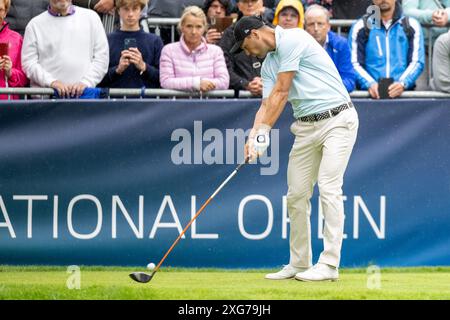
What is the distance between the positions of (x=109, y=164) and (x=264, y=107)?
86.8 inches

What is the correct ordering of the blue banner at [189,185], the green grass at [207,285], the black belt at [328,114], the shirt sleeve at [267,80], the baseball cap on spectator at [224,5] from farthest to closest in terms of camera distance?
the baseball cap on spectator at [224,5]
the blue banner at [189,185]
the shirt sleeve at [267,80]
the black belt at [328,114]
the green grass at [207,285]

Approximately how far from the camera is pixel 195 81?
11469mm

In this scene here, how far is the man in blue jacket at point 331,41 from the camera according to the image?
11.8 meters

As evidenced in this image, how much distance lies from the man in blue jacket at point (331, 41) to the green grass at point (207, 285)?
2.11 m

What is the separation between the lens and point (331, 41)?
1188 cm

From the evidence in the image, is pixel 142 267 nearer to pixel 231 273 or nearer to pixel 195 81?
pixel 231 273

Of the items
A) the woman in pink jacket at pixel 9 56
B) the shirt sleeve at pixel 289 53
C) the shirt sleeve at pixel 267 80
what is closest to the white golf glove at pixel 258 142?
the shirt sleeve at pixel 267 80

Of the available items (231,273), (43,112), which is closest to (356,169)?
(231,273)

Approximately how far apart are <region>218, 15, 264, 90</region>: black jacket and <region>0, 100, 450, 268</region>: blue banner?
604 millimetres

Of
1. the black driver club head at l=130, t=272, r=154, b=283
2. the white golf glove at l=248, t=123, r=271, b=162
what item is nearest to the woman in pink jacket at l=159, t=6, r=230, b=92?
the white golf glove at l=248, t=123, r=271, b=162

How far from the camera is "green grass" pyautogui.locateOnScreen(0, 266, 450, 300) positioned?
8672 mm

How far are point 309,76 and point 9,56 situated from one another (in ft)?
11.4

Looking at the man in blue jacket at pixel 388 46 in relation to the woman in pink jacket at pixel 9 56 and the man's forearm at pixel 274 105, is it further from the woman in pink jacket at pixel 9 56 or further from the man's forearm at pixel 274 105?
the woman in pink jacket at pixel 9 56

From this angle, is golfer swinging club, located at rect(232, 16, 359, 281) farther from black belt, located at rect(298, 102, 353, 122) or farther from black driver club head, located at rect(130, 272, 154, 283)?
black driver club head, located at rect(130, 272, 154, 283)
